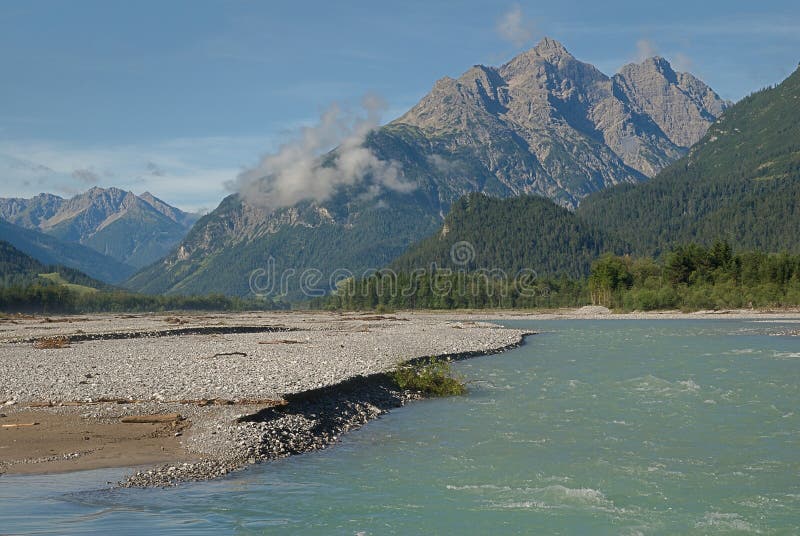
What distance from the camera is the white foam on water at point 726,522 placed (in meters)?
17.4

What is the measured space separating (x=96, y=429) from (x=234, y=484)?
8.52 meters

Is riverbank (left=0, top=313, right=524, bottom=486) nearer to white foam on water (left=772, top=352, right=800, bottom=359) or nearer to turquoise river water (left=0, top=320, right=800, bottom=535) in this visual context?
turquoise river water (left=0, top=320, right=800, bottom=535)

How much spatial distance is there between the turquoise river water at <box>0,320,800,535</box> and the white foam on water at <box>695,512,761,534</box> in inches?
2.5

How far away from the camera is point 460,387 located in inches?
1531

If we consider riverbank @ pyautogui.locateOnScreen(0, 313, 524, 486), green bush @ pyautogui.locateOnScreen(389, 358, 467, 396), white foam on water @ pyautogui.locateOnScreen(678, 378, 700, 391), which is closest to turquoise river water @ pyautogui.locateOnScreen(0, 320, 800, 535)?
riverbank @ pyautogui.locateOnScreen(0, 313, 524, 486)

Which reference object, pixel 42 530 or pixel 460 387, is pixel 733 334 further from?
pixel 42 530

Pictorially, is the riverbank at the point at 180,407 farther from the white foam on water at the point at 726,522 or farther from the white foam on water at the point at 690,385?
the white foam on water at the point at 690,385

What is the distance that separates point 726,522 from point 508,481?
20.1 feet

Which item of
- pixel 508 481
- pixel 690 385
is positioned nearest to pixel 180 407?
pixel 508 481

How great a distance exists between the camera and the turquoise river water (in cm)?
1755

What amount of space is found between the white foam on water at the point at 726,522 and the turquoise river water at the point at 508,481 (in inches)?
2.5

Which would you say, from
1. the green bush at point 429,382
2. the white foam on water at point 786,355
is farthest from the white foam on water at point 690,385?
the white foam on water at point 786,355

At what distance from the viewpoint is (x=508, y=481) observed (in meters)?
21.4

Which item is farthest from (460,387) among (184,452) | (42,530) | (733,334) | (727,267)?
(727,267)
